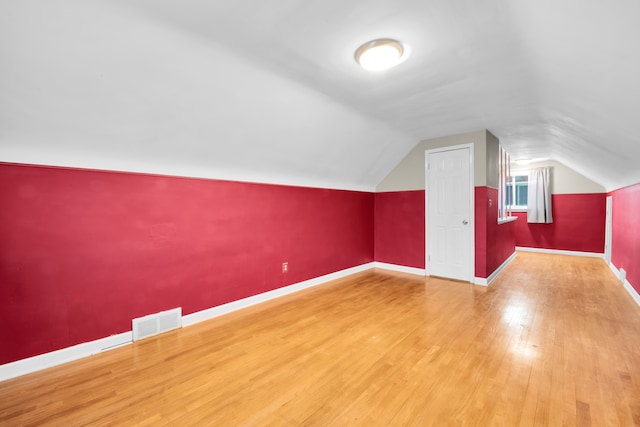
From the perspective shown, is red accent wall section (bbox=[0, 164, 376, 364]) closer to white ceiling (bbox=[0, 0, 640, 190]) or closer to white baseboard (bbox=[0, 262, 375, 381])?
white baseboard (bbox=[0, 262, 375, 381])

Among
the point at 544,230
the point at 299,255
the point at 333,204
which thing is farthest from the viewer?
the point at 544,230

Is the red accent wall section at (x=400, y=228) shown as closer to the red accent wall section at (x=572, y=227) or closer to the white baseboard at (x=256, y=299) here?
the white baseboard at (x=256, y=299)

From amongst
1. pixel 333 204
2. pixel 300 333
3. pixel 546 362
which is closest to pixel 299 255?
pixel 333 204

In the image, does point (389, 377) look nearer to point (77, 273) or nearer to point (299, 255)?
point (299, 255)

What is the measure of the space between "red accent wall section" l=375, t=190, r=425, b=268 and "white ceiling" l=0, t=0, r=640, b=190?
1.89 metres

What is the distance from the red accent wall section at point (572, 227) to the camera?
603 cm

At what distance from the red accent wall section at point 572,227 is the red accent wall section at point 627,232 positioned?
1.32 metres

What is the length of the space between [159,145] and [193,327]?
1830 millimetres

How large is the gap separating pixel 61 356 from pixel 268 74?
2.86m

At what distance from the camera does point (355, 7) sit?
1.59m

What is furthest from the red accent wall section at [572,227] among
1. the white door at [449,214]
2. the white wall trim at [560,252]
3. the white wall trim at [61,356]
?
the white wall trim at [61,356]

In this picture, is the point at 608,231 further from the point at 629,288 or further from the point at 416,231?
the point at 416,231

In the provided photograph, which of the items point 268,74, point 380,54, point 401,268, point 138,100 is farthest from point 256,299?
point 380,54

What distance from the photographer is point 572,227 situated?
250 inches
